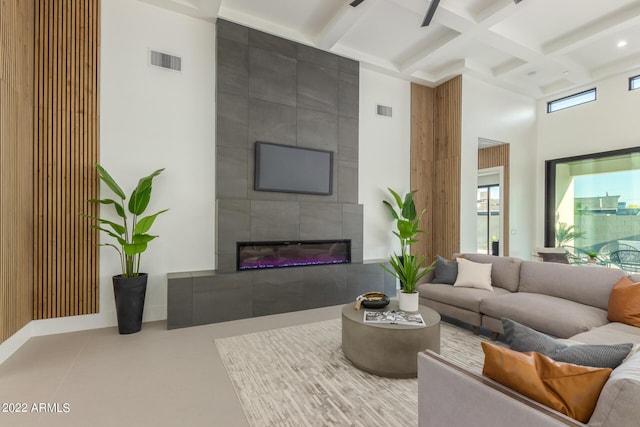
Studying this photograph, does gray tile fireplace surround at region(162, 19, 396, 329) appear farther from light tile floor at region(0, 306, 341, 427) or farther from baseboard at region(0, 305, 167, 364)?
light tile floor at region(0, 306, 341, 427)

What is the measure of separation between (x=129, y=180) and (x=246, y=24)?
102 inches

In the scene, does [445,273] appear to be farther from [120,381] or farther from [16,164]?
[16,164]

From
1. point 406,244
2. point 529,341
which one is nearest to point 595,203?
point 406,244

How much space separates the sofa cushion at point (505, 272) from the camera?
3670 millimetres

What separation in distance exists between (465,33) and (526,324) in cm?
378

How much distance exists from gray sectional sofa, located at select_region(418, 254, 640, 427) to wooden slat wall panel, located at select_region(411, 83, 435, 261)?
1.74 m

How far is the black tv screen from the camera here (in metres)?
4.29

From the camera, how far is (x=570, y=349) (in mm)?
1270

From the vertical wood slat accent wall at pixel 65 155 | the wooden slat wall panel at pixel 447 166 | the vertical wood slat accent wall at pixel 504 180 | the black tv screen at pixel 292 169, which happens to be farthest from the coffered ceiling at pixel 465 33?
the black tv screen at pixel 292 169

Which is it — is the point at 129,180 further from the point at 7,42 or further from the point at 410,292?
the point at 410,292

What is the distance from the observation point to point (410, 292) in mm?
2838

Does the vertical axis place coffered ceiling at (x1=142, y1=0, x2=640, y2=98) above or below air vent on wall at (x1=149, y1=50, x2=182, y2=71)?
above

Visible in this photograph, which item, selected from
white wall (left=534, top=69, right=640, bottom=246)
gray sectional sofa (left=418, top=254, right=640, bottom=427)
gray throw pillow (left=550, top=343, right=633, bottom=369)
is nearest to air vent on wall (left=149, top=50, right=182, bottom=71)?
gray sectional sofa (left=418, top=254, right=640, bottom=427)

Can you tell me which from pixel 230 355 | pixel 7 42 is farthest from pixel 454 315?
pixel 7 42
